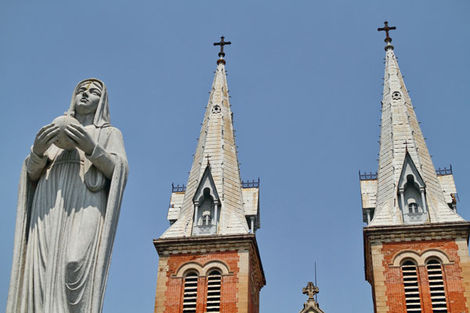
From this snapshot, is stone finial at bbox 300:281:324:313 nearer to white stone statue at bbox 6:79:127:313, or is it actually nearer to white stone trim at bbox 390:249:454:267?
white stone trim at bbox 390:249:454:267

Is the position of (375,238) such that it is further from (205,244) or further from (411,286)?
(205,244)

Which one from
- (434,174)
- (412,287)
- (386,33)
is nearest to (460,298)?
(412,287)

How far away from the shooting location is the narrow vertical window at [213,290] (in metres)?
32.8

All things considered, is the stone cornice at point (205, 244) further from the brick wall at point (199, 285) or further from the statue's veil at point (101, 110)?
the statue's veil at point (101, 110)

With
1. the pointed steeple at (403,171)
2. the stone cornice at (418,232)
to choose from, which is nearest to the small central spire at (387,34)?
the pointed steeple at (403,171)

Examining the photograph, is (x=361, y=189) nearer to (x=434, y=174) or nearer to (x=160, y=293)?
(x=434, y=174)

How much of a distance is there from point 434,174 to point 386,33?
11.1 metres

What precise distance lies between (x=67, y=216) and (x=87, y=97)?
1299 millimetres

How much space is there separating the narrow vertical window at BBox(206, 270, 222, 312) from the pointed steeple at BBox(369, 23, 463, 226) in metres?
7.33

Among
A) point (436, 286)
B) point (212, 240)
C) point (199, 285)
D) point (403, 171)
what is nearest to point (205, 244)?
point (212, 240)

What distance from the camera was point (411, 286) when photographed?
32.3 m

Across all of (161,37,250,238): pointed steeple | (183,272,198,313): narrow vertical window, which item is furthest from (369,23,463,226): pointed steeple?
(183,272,198,313): narrow vertical window

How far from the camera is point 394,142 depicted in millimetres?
38000

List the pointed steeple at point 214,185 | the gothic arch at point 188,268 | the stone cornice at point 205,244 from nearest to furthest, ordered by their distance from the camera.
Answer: the gothic arch at point 188,268, the stone cornice at point 205,244, the pointed steeple at point 214,185
